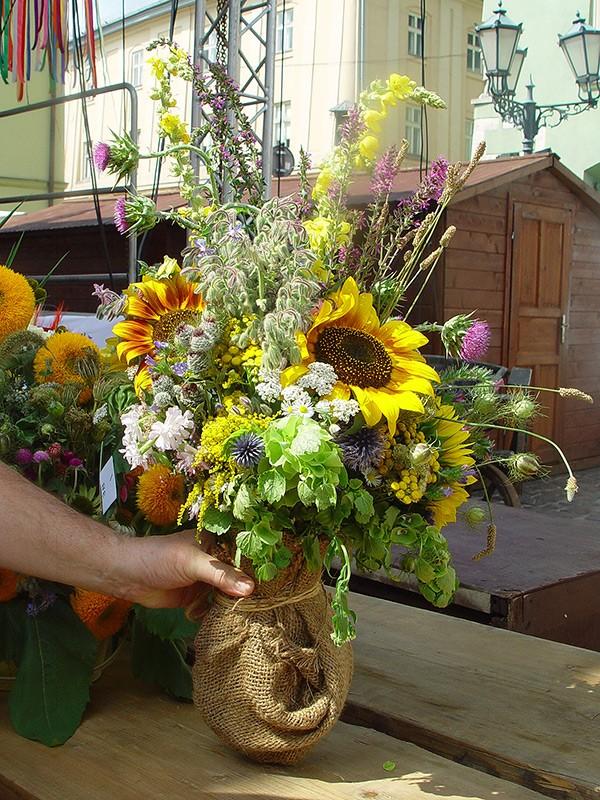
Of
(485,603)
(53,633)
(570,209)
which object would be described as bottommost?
(485,603)

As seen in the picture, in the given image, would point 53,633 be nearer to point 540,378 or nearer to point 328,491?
point 328,491

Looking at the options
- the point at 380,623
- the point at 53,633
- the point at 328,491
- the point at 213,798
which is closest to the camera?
the point at 328,491

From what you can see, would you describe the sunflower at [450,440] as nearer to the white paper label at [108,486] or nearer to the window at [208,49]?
the white paper label at [108,486]

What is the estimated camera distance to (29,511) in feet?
3.16

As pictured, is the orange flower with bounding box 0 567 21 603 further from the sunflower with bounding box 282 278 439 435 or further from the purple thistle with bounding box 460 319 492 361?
the purple thistle with bounding box 460 319 492 361

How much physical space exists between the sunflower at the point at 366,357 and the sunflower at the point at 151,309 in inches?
7.0

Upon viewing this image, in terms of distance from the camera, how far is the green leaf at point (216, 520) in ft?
2.88

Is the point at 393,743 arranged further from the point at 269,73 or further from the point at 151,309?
the point at 269,73

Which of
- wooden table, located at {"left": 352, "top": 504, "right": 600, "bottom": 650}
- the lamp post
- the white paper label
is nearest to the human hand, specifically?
the white paper label

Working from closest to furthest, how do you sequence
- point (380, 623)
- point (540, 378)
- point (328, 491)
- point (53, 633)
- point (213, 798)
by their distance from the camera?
point (328, 491) → point (213, 798) → point (53, 633) → point (380, 623) → point (540, 378)

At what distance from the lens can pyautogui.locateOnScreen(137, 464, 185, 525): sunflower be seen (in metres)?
1.05

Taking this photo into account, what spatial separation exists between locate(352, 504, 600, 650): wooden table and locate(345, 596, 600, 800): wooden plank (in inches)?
10.7

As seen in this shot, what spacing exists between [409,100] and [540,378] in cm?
767

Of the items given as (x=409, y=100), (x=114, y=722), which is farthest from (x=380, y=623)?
(x=409, y=100)
